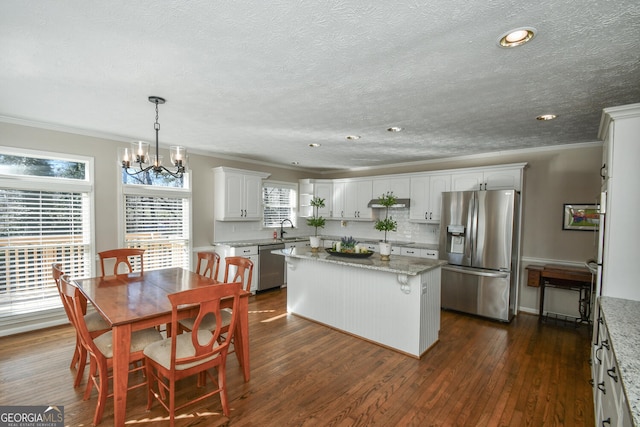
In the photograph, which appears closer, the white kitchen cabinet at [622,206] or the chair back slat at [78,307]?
the chair back slat at [78,307]

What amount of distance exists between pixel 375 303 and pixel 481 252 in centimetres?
200

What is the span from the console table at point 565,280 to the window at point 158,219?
17.5ft

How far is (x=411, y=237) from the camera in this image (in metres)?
5.92

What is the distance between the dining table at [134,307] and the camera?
6.73 feet

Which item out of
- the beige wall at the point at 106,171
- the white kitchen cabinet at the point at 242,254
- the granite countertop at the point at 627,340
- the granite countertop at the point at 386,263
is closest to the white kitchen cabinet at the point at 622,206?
the granite countertop at the point at 627,340

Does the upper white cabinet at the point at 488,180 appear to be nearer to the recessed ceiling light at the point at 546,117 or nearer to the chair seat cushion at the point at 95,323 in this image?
the recessed ceiling light at the point at 546,117

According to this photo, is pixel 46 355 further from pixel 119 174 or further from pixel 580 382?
pixel 580 382

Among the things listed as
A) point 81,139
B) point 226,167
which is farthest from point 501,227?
point 81,139

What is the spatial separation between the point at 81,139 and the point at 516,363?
580 centimetres

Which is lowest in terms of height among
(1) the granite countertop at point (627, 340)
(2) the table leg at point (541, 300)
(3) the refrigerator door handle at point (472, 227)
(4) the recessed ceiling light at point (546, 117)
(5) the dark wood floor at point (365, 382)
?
(5) the dark wood floor at point (365, 382)

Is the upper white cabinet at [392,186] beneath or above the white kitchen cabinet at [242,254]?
above

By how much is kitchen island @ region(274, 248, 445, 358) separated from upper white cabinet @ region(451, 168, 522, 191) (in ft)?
6.54

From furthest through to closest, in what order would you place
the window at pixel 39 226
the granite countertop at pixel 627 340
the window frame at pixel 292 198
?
the window frame at pixel 292 198
the window at pixel 39 226
the granite countertop at pixel 627 340

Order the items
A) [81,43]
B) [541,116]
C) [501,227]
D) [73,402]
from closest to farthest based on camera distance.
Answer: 1. [81,43]
2. [73,402]
3. [541,116]
4. [501,227]
